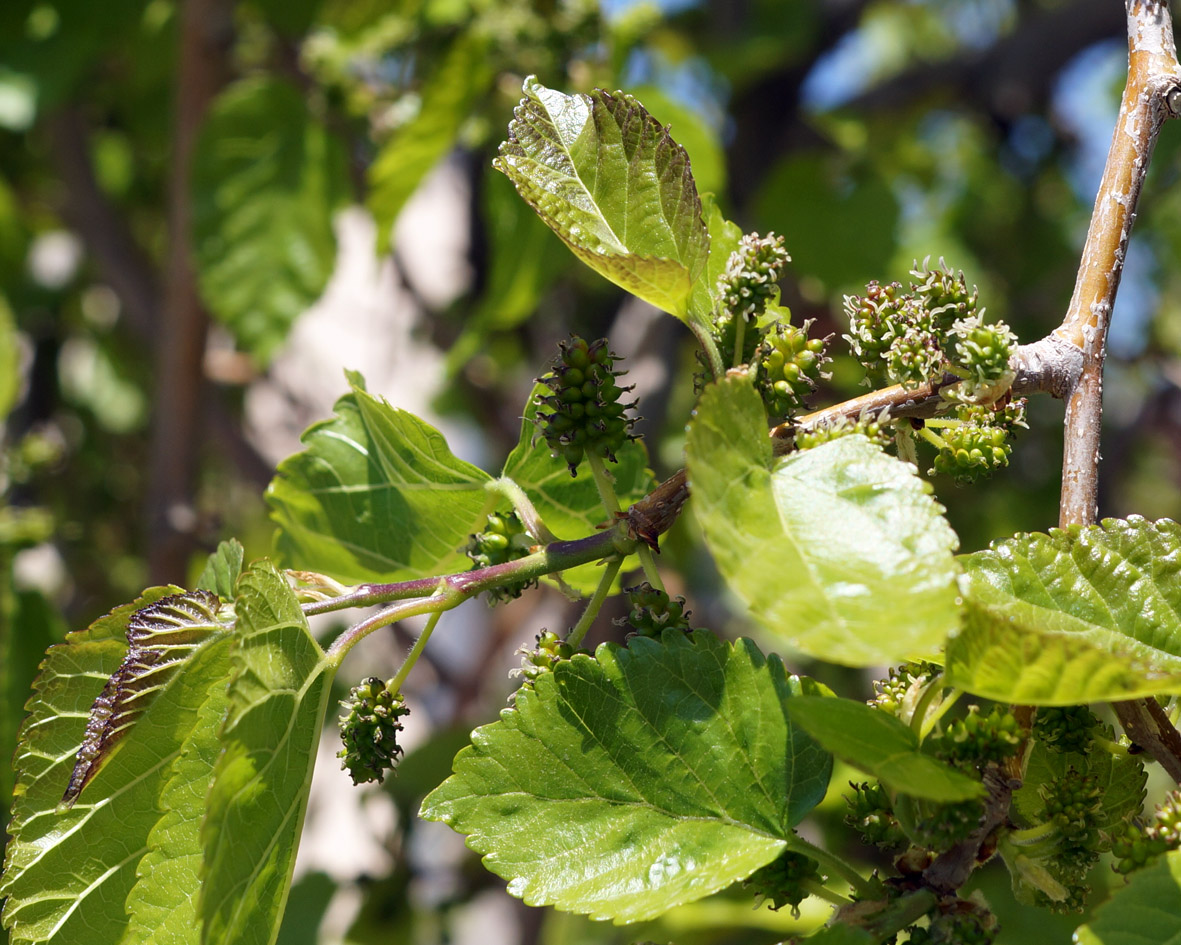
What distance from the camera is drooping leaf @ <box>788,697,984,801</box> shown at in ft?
1.17

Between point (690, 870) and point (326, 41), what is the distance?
113 cm

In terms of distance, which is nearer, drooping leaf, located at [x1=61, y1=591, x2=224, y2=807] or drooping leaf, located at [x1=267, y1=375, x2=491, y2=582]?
drooping leaf, located at [x1=61, y1=591, x2=224, y2=807]

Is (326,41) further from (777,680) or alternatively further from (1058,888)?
(1058,888)

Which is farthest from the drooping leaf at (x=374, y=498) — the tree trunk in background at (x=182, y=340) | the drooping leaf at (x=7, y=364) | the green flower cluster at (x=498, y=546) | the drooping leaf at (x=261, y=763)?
the tree trunk in background at (x=182, y=340)

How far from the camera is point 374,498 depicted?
592 millimetres

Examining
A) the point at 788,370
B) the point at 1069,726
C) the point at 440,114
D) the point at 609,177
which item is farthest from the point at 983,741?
the point at 440,114

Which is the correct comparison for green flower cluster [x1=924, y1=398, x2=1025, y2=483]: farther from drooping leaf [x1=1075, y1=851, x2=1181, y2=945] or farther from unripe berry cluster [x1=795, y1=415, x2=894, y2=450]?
drooping leaf [x1=1075, y1=851, x2=1181, y2=945]

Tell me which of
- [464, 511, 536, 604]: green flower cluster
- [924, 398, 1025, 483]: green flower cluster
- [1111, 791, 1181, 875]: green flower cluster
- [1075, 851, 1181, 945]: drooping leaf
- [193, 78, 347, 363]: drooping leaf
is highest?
[193, 78, 347, 363]: drooping leaf

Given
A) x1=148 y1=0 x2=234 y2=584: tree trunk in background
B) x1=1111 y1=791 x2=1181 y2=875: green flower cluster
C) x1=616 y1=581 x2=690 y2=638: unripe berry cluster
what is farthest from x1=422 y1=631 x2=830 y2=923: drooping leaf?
x1=148 y1=0 x2=234 y2=584: tree trunk in background

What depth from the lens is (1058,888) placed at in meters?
0.42

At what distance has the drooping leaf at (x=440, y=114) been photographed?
101 cm

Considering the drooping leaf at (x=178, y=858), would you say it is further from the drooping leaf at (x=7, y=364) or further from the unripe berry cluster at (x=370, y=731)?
the drooping leaf at (x=7, y=364)

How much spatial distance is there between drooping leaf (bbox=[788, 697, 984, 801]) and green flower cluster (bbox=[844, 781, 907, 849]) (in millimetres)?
63

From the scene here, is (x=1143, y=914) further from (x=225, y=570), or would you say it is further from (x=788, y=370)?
(x=225, y=570)
